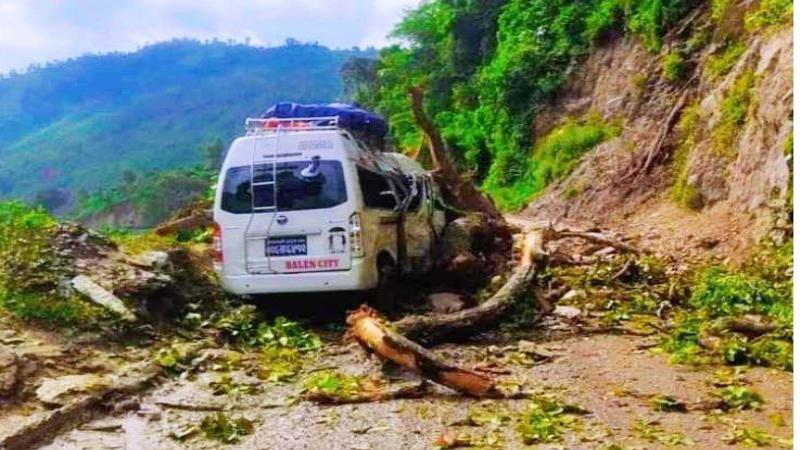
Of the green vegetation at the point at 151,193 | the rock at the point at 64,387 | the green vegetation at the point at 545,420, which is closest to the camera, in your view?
the green vegetation at the point at 545,420

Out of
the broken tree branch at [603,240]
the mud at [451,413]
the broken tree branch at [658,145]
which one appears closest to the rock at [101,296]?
the mud at [451,413]

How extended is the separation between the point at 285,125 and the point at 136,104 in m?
94.0

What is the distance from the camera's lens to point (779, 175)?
10914 mm

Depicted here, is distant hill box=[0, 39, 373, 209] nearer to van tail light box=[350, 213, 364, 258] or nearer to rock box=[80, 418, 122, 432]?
van tail light box=[350, 213, 364, 258]

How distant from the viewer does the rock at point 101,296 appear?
27.9ft

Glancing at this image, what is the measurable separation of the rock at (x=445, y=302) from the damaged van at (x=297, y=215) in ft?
2.26

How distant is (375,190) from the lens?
1022 cm

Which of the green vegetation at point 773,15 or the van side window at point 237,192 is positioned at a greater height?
the green vegetation at point 773,15

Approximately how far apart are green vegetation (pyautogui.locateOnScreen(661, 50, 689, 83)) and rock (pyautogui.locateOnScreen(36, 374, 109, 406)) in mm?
15485

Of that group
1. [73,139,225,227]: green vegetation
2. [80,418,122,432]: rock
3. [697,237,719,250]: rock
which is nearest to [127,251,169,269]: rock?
[80,418,122,432]: rock

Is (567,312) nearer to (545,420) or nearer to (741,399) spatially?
→ (741,399)

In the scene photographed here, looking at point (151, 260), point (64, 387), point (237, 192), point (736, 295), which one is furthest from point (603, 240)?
point (64, 387)

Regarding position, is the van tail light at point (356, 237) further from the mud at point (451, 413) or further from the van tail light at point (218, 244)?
the mud at point (451, 413)

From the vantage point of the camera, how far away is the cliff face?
11.8 m
